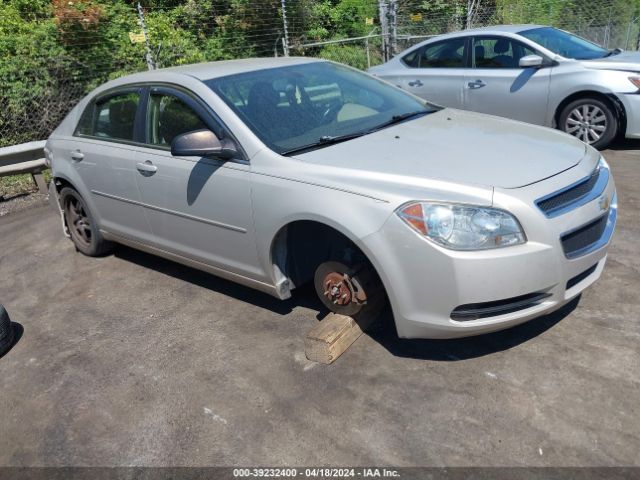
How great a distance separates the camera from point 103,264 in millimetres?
5340

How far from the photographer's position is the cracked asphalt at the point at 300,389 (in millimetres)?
2713

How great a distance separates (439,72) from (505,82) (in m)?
0.97

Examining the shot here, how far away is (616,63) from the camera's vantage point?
22.2 feet

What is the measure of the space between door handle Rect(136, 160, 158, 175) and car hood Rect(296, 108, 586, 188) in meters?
1.29

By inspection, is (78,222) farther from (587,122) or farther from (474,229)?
(587,122)

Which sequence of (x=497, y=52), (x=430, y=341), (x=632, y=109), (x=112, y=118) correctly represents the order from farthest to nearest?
1. (x=497, y=52)
2. (x=632, y=109)
3. (x=112, y=118)
4. (x=430, y=341)

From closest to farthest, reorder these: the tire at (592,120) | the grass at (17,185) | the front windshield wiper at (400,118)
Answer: the front windshield wiper at (400,118) → the tire at (592,120) → the grass at (17,185)

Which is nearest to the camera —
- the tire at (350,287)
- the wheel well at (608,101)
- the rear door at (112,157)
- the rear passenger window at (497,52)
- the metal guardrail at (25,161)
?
the tire at (350,287)

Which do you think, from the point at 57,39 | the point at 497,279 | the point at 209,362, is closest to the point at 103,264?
the point at 209,362

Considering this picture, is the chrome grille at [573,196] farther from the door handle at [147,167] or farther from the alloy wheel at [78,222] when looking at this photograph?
the alloy wheel at [78,222]

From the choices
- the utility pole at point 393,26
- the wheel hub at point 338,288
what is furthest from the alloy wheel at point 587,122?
the utility pole at point 393,26

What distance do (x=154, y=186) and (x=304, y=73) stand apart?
4.41ft

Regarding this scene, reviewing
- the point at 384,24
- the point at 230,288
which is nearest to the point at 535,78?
the point at 230,288

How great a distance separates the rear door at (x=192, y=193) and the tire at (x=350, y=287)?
0.47 m
